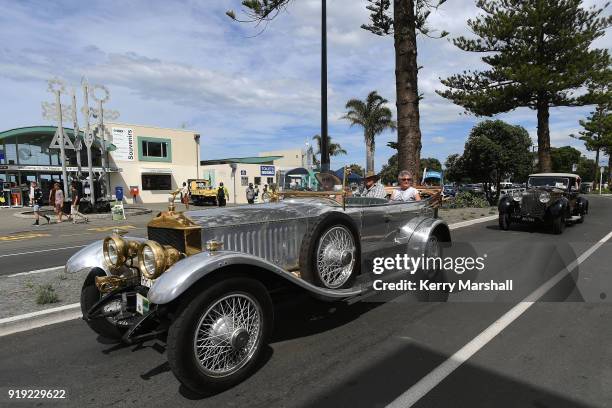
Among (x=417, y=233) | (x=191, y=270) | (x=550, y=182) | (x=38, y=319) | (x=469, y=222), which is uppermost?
(x=550, y=182)

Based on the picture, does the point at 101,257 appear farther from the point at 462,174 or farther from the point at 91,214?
the point at 462,174

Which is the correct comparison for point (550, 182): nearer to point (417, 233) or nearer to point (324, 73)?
point (324, 73)

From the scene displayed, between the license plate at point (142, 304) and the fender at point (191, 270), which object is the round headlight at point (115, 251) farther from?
the fender at point (191, 270)

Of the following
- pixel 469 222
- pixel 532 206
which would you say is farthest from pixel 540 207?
pixel 469 222

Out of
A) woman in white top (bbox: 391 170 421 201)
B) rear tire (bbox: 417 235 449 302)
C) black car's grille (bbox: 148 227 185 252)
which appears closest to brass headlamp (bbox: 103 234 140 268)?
black car's grille (bbox: 148 227 185 252)

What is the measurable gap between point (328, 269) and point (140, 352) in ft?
6.26

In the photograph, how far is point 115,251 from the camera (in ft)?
11.9

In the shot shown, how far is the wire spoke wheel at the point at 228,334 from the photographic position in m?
2.99

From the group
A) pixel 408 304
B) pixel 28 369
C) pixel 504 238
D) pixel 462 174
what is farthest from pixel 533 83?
pixel 28 369

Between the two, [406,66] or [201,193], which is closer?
[406,66]

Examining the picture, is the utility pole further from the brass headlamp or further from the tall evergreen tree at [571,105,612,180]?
the tall evergreen tree at [571,105,612,180]

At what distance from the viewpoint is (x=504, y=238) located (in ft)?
33.7

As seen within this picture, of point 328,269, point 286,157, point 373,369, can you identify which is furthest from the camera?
point 286,157

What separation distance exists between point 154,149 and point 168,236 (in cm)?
3564
